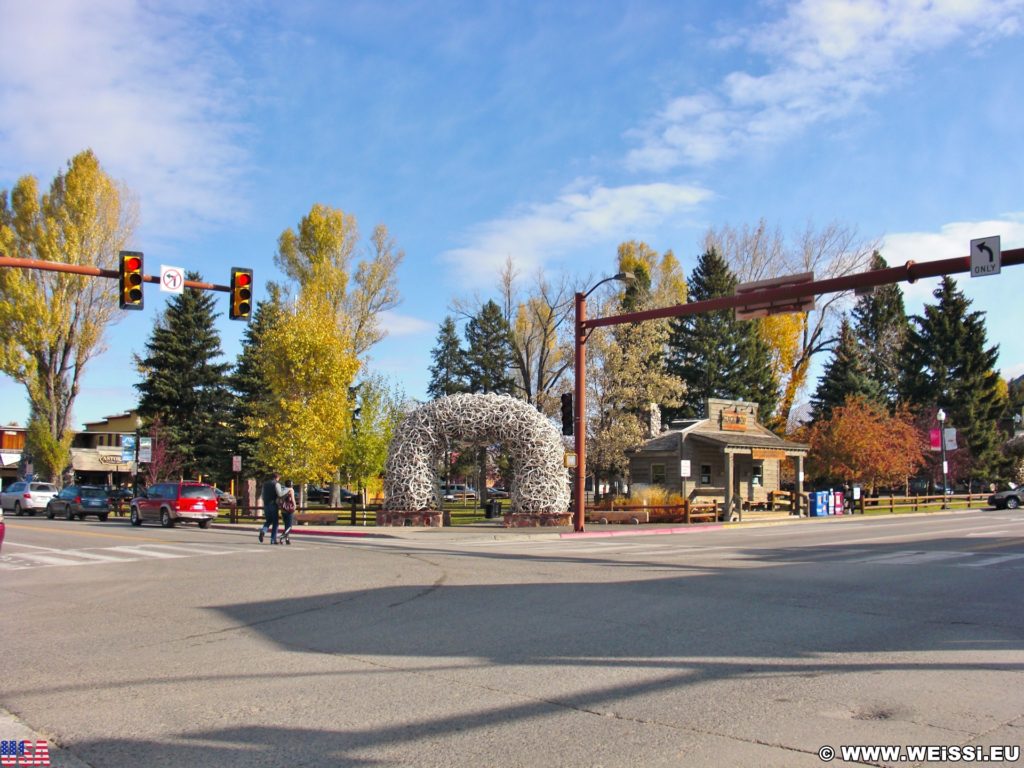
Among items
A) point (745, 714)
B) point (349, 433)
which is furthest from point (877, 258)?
point (745, 714)

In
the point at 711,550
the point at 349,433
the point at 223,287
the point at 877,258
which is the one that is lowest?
the point at 711,550

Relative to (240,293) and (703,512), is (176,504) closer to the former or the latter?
(240,293)

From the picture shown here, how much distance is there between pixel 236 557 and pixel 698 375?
151 feet

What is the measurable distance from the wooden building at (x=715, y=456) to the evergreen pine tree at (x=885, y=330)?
29.6m

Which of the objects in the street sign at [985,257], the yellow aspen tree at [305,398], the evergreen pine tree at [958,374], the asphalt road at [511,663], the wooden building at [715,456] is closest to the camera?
the asphalt road at [511,663]

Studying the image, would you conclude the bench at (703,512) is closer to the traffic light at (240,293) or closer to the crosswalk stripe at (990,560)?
the crosswalk stripe at (990,560)

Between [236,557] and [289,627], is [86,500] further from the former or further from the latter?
[289,627]

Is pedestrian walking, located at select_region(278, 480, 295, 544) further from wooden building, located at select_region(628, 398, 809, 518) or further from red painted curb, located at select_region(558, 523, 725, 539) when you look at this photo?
wooden building, located at select_region(628, 398, 809, 518)

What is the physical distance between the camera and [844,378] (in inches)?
2351

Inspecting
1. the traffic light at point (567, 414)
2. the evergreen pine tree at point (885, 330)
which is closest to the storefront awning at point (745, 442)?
the traffic light at point (567, 414)

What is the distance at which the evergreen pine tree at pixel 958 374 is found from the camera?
6344cm

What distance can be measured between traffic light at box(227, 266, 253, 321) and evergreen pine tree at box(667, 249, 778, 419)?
4479cm

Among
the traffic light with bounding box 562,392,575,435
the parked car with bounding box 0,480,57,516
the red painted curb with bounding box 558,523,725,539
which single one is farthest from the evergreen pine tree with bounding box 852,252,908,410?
the parked car with bounding box 0,480,57,516

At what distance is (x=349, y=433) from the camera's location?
45156 millimetres
